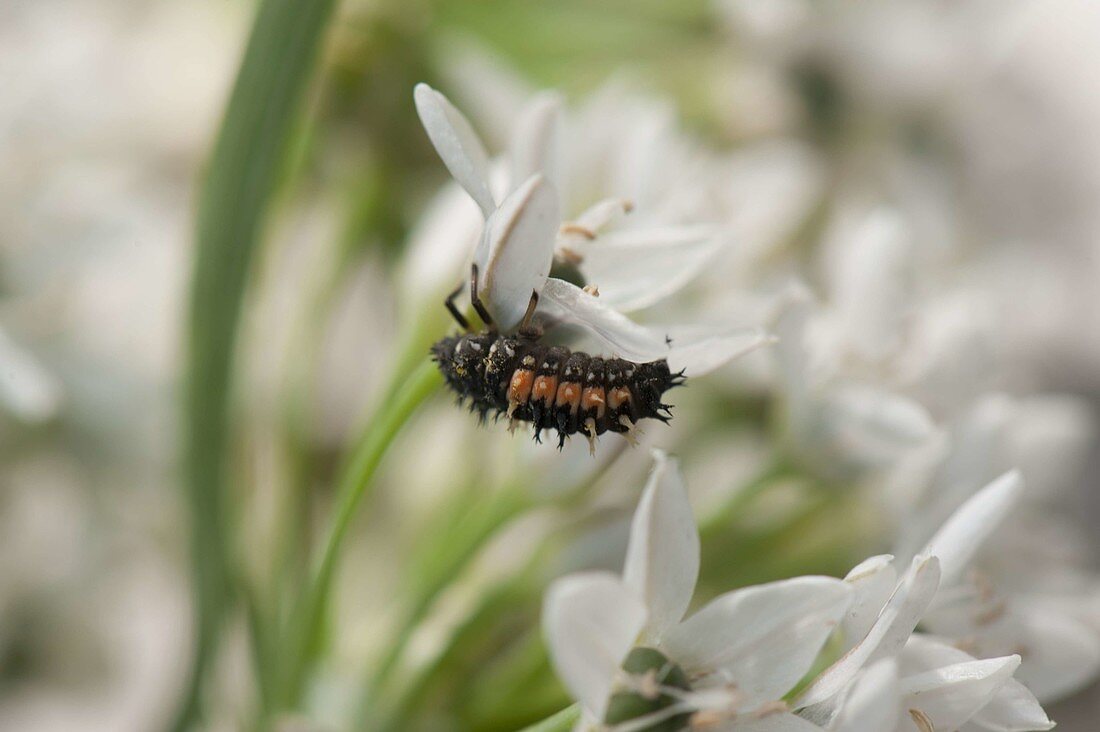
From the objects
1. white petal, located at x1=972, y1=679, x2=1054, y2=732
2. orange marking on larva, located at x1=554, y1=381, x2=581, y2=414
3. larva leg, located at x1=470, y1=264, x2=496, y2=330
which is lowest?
white petal, located at x1=972, y1=679, x2=1054, y2=732

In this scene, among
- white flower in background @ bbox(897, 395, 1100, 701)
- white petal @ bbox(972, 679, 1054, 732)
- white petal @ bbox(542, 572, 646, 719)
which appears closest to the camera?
white petal @ bbox(542, 572, 646, 719)

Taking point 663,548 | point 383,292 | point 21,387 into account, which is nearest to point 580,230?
point 663,548

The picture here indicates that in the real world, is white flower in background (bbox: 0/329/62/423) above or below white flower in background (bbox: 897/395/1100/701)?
above

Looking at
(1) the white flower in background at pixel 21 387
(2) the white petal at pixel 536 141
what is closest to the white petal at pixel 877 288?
(2) the white petal at pixel 536 141

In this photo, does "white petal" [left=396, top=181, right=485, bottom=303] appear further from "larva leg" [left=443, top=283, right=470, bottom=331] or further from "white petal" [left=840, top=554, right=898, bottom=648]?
"white petal" [left=840, top=554, right=898, bottom=648]

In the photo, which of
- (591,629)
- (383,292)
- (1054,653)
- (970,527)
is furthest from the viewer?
(383,292)

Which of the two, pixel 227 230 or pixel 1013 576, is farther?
pixel 1013 576

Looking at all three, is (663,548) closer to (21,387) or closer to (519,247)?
(519,247)

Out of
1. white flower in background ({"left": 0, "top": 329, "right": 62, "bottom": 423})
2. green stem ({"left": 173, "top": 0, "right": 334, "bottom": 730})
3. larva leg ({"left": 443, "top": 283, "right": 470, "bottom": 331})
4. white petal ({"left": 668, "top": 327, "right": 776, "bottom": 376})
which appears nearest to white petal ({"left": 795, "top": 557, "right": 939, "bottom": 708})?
white petal ({"left": 668, "top": 327, "right": 776, "bottom": 376})
